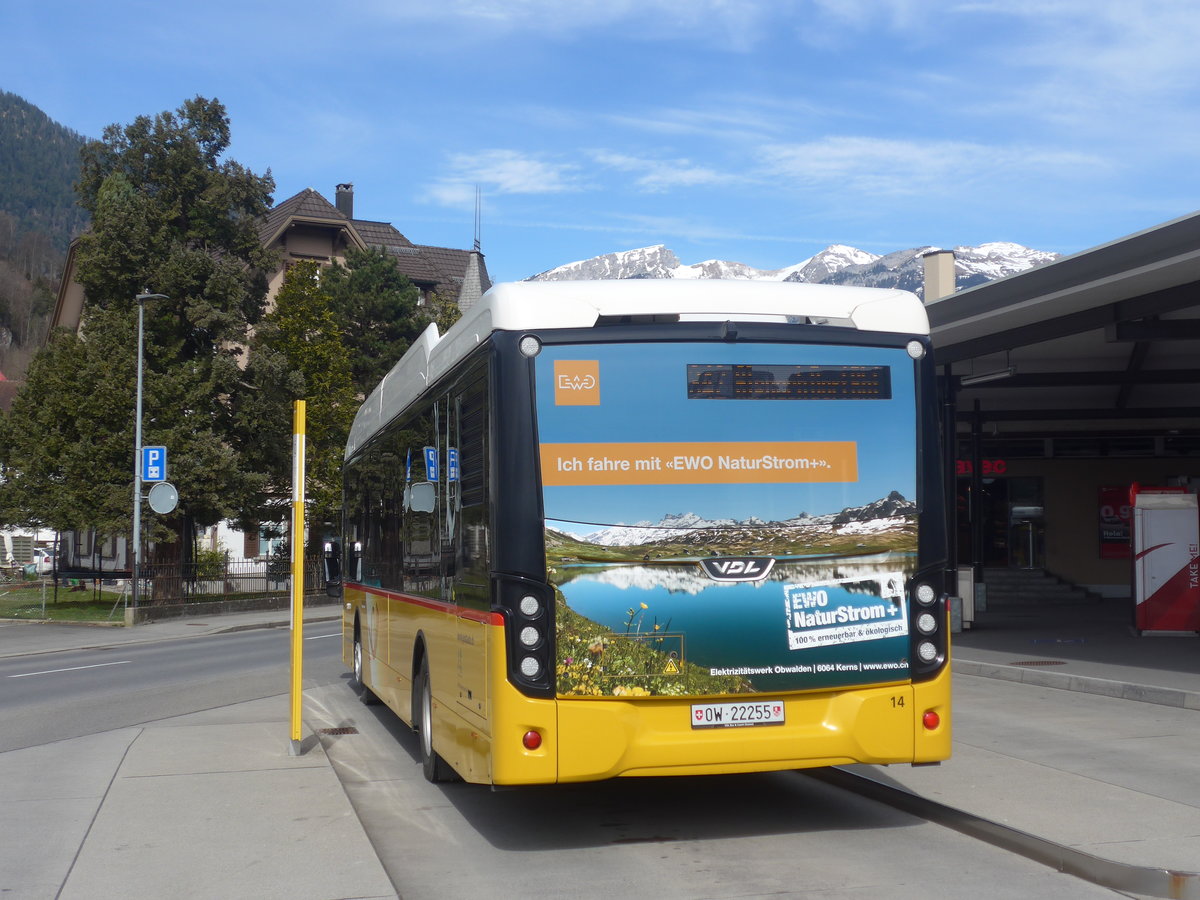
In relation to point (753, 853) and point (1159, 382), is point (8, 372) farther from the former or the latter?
point (753, 853)

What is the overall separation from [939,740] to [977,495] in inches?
725

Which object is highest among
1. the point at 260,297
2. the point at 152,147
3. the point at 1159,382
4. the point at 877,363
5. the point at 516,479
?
the point at 152,147

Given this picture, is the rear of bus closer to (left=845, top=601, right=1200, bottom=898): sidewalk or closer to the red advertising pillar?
(left=845, top=601, right=1200, bottom=898): sidewalk

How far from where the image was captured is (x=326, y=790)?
9211 millimetres

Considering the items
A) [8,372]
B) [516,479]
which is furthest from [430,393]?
[8,372]

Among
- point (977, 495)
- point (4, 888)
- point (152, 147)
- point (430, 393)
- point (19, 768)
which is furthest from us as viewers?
point (152, 147)

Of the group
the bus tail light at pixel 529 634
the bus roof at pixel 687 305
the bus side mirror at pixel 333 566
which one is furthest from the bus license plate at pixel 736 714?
the bus side mirror at pixel 333 566

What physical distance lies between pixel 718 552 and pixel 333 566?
993cm

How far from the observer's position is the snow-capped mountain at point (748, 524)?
7016mm

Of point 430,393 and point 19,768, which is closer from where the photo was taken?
point 430,393

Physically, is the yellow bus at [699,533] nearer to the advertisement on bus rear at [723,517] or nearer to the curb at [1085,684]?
the advertisement on bus rear at [723,517]


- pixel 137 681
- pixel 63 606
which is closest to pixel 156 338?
pixel 63 606

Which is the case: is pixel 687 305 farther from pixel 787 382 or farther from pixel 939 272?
pixel 939 272

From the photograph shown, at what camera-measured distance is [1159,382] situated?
25.3m
